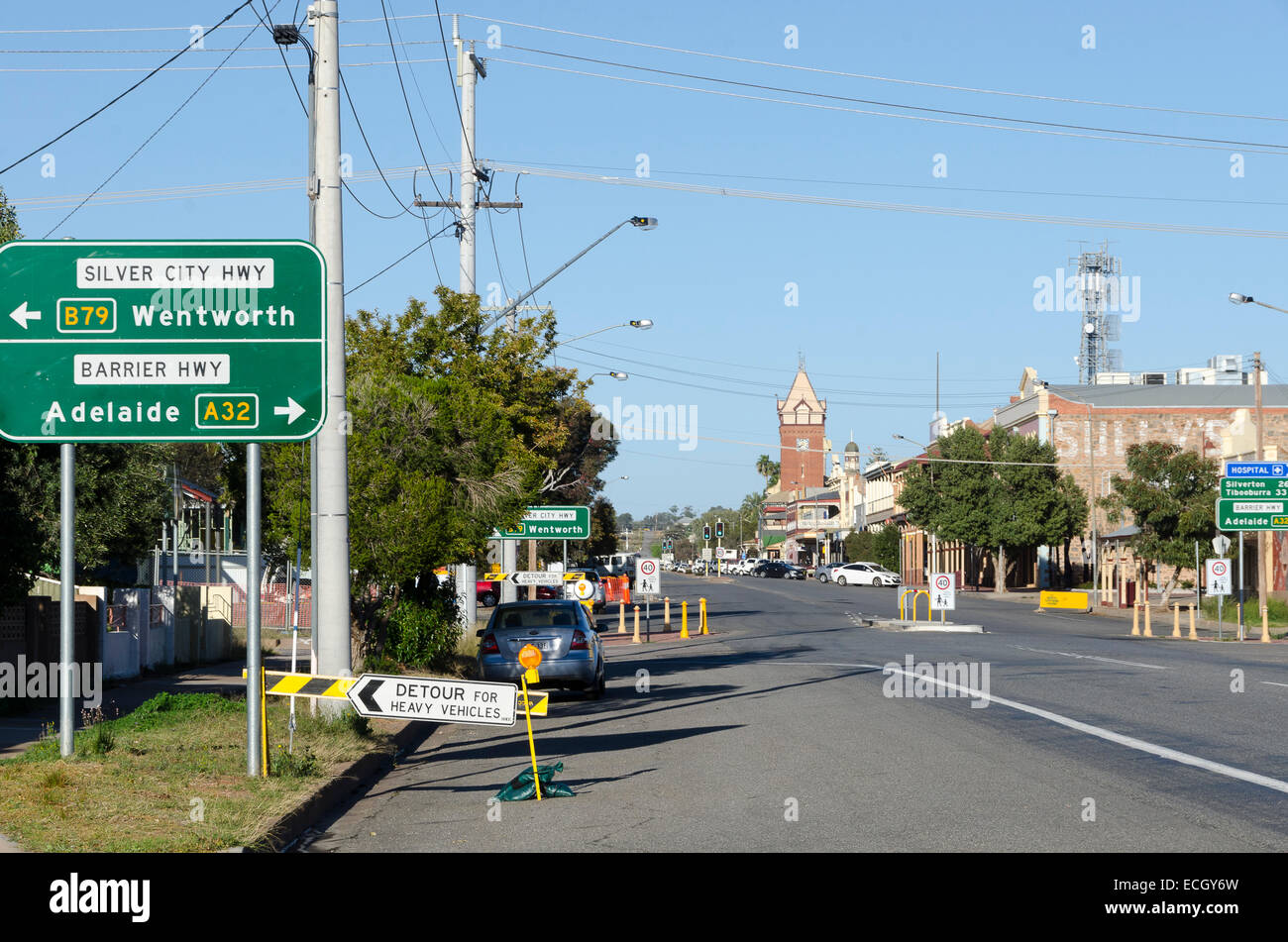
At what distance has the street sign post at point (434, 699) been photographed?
35.9 ft

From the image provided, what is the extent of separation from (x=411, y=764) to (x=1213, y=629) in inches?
1378

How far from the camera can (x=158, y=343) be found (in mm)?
11656

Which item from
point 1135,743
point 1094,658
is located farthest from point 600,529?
point 1135,743

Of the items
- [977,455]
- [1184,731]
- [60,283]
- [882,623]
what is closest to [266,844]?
[60,283]

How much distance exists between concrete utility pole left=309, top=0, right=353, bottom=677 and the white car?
72918 millimetres

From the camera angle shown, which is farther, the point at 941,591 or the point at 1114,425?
the point at 1114,425

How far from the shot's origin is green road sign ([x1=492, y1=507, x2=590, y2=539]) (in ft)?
104

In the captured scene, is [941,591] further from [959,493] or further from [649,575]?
[959,493]

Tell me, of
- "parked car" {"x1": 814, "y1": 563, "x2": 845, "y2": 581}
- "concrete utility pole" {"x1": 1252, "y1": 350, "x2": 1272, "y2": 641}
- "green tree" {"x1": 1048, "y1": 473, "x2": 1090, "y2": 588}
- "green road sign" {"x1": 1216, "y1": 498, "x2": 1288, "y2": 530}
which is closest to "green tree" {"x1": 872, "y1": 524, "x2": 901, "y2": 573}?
"parked car" {"x1": 814, "y1": 563, "x2": 845, "y2": 581}

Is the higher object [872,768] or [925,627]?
[872,768]

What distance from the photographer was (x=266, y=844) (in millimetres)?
8352

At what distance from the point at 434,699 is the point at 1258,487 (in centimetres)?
3333

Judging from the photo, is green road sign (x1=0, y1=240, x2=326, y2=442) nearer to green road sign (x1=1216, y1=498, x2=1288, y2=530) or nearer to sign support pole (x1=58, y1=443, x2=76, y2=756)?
sign support pole (x1=58, y1=443, x2=76, y2=756)

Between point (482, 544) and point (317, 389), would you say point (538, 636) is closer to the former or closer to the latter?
point (482, 544)
